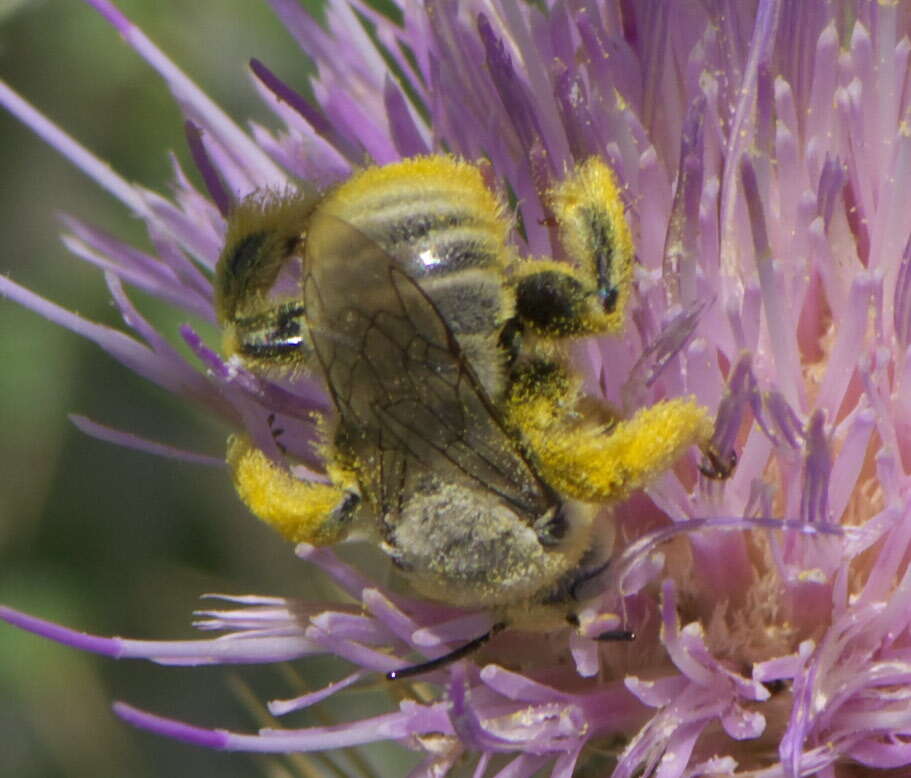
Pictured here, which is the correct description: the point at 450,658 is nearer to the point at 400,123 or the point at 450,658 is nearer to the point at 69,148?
the point at 400,123

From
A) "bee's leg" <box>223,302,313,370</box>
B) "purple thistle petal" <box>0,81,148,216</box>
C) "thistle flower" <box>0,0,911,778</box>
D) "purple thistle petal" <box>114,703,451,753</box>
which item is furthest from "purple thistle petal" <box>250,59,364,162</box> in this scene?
"purple thistle petal" <box>114,703,451,753</box>

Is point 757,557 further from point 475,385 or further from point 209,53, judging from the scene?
point 209,53

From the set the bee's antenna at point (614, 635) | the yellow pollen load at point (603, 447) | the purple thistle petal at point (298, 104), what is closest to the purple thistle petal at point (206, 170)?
the purple thistle petal at point (298, 104)

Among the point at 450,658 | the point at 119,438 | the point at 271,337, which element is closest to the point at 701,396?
the point at 450,658

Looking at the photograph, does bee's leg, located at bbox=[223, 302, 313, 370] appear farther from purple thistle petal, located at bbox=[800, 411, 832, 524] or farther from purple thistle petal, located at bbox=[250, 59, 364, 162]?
purple thistle petal, located at bbox=[800, 411, 832, 524]

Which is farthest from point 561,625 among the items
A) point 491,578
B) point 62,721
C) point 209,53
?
point 209,53

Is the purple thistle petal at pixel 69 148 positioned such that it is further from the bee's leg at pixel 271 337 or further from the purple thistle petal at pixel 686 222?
the purple thistle petal at pixel 686 222
